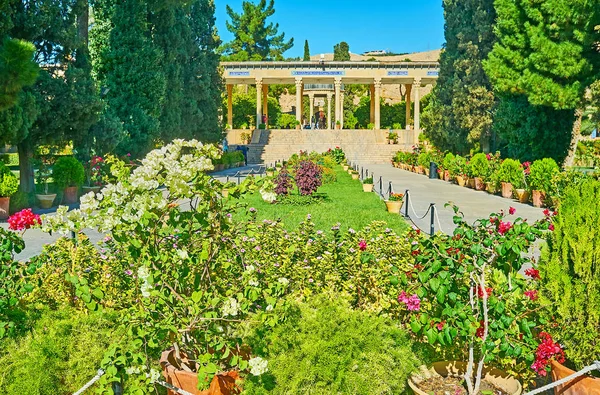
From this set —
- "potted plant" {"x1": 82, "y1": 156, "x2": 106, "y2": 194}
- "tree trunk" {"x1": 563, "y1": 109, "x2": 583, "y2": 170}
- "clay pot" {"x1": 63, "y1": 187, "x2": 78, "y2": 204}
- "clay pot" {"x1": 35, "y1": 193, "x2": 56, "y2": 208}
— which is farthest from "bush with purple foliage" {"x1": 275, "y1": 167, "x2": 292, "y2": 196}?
"tree trunk" {"x1": 563, "y1": 109, "x2": 583, "y2": 170}

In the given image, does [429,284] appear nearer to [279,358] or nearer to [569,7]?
[279,358]

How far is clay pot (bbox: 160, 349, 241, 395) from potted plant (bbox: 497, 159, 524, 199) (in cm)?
1372

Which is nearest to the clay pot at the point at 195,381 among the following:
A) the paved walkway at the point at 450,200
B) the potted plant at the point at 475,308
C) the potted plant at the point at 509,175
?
the potted plant at the point at 475,308

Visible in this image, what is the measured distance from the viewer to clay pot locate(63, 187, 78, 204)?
47.8ft

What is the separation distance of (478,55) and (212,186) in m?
23.0

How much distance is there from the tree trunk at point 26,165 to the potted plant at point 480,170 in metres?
13.1

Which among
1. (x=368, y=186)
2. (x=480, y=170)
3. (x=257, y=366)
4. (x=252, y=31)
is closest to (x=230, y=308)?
(x=257, y=366)

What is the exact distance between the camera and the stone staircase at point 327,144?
37.6 m

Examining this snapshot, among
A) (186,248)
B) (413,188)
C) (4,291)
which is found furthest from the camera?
(413,188)

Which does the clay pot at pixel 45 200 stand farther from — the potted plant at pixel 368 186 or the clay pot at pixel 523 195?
the clay pot at pixel 523 195

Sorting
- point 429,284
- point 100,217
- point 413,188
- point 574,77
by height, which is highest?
point 574,77

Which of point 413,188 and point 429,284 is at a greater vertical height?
point 429,284

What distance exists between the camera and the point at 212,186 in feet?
10.5

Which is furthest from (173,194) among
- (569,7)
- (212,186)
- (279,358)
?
(569,7)
